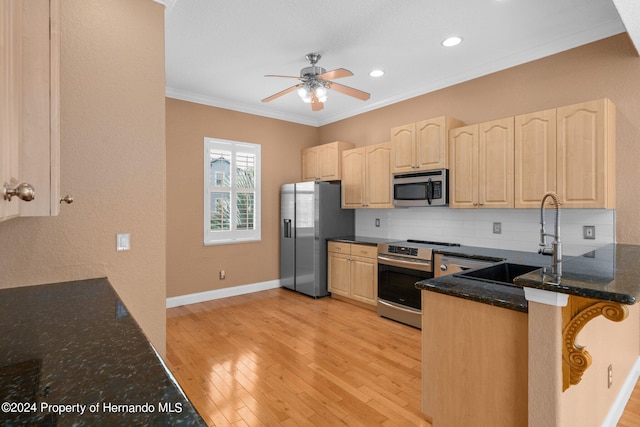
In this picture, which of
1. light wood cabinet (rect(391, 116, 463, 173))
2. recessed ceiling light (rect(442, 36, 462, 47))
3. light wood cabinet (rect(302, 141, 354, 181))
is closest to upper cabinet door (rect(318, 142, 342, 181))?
light wood cabinet (rect(302, 141, 354, 181))

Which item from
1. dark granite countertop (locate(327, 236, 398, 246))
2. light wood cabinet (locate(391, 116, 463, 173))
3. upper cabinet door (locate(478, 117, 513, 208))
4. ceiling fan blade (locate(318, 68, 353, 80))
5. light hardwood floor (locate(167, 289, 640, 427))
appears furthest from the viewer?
dark granite countertop (locate(327, 236, 398, 246))

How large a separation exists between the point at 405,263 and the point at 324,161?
2.22 meters

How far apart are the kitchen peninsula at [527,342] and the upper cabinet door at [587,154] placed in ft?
2.62

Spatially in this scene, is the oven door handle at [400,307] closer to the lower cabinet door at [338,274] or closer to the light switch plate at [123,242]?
the lower cabinet door at [338,274]

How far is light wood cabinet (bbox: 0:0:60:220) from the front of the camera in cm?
89

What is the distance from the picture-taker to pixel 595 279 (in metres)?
1.37

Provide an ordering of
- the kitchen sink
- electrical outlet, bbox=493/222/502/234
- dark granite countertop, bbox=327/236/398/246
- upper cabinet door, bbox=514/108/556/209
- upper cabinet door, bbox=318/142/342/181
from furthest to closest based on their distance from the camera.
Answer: upper cabinet door, bbox=318/142/342/181
dark granite countertop, bbox=327/236/398/246
electrical outlet, bbox=493/222/502/234
upper cabinet door, bbox=514/108/556/209
the kitchen sink

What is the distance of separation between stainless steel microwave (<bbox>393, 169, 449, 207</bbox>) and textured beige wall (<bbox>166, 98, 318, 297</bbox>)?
2.09 m

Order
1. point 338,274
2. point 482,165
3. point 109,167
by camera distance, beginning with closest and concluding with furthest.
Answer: point 109,167 < point 482,165 < point 338,274

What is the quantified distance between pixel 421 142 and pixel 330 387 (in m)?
2.76

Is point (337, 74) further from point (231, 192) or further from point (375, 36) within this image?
point (231, 192)

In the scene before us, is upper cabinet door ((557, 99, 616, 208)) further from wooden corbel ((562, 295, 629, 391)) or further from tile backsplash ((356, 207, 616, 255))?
wooden corbel ((562, 295, 629, 391))

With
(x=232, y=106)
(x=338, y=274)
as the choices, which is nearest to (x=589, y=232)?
(x=338, y=274)

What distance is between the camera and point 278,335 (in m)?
3.51
